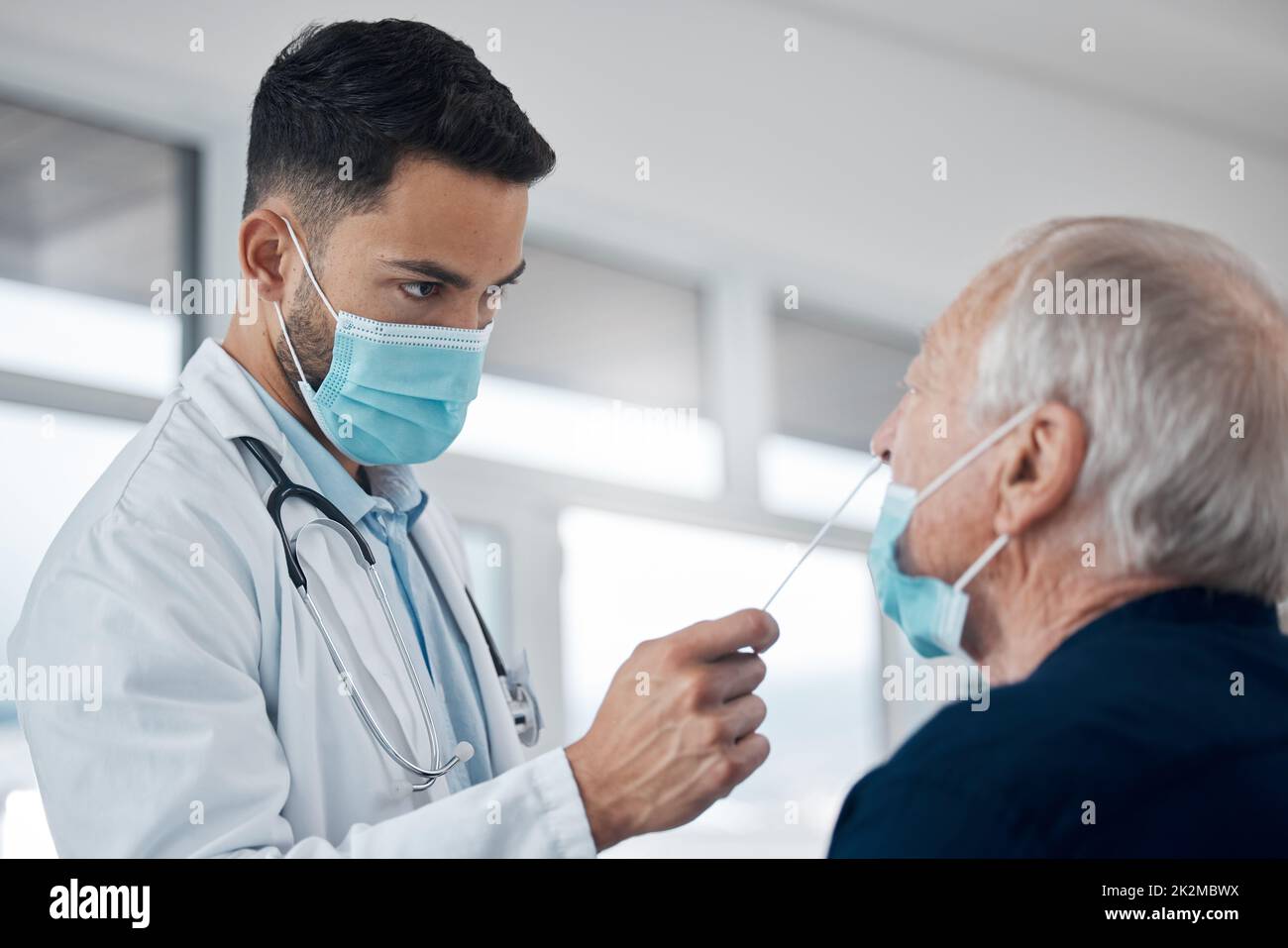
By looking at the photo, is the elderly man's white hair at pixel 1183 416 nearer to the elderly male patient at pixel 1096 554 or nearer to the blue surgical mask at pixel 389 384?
the elderly male patient at pixel 1096 554

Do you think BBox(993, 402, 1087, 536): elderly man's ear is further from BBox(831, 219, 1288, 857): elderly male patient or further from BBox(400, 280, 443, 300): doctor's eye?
BBox(400, 280, 443, 300): doctor's eye

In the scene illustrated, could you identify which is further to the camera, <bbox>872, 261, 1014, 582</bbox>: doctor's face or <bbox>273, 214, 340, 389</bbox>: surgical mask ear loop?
<bbox>273, 214, 340, 389</bbox>: surgical mask ear loop

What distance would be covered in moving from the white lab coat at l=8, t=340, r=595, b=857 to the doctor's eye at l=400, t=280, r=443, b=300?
0.83 feet

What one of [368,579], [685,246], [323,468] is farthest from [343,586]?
[685,246]

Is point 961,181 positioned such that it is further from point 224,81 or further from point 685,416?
point 224,81

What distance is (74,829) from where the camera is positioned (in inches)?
52.5

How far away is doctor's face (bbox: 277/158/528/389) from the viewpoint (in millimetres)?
1646

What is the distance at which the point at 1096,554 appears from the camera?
1145 mm

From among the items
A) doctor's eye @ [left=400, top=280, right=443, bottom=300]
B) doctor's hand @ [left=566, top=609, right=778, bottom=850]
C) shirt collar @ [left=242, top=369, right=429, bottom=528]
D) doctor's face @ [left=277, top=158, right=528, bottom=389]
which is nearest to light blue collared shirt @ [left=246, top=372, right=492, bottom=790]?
shirt collar @ [left=242, top=369, right=429, bottom=528]

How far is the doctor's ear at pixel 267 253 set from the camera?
1.70 metres

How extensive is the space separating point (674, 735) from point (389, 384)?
617mm

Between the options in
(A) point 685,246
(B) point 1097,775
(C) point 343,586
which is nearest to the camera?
(B) point 1097,775

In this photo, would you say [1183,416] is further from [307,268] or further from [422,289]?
[307,268]
